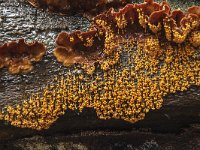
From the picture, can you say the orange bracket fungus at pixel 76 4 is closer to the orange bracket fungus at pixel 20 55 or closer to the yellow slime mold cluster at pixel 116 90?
the orange bracket fungus at pixel 20 55

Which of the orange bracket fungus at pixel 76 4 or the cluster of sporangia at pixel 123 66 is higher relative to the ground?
the orange bracket fungus at pixel 76 4

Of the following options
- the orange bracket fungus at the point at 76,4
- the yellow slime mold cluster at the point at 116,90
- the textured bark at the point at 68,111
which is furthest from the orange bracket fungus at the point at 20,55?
the orange bracket fungus at the point at 76,4

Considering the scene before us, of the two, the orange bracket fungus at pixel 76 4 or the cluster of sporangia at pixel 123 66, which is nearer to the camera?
the cluster of sporangia at pixel 123 66

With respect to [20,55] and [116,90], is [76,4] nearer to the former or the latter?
[20,55]

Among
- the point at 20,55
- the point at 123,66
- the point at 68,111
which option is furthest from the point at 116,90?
the point at 20,55
